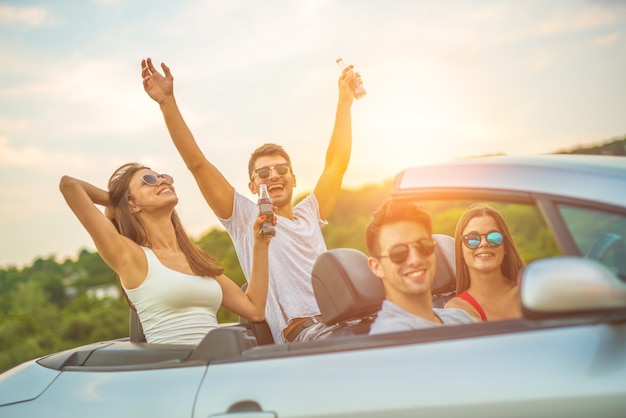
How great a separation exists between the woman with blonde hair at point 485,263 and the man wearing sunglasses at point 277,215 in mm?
652

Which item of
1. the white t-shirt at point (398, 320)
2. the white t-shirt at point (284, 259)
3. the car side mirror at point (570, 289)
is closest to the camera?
the car side mirror at point (570, 289)

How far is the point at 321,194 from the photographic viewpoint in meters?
4.28

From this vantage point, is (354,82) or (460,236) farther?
(354,82)

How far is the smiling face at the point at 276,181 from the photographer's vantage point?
383 centimetres

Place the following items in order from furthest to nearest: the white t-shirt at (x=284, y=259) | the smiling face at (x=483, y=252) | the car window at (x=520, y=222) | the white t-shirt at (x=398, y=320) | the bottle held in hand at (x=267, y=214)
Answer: the white t-shirt at (x=284, y=259)
the bottle held in hand at (x=267, y=214)
the smiling face at (x=483, y=252)
the white t-shirt at (x=398, y=320)
the car window at (x=520, y=222)

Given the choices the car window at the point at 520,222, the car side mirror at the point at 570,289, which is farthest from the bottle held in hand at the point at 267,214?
the car side mirror at the point at 570,289

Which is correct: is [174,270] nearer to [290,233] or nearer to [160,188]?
[160,188]

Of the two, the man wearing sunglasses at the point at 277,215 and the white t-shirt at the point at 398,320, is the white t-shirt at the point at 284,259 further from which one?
the white t-shirt at the point at 398,320

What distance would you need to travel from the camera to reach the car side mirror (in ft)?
5.43

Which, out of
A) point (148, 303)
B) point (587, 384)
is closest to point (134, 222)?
point (148, 303)

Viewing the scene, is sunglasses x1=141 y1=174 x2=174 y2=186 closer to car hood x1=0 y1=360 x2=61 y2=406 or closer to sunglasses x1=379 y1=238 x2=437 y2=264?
car hood x1=0 y1=360 x2=61 y2=406

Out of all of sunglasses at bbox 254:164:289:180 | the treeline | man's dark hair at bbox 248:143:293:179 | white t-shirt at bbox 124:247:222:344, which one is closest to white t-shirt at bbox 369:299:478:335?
white t-shirt at bbox 124:247:222:344

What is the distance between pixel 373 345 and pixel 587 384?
55 centimetres

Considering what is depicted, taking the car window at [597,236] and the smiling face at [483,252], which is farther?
the smiling face at [483,252]
